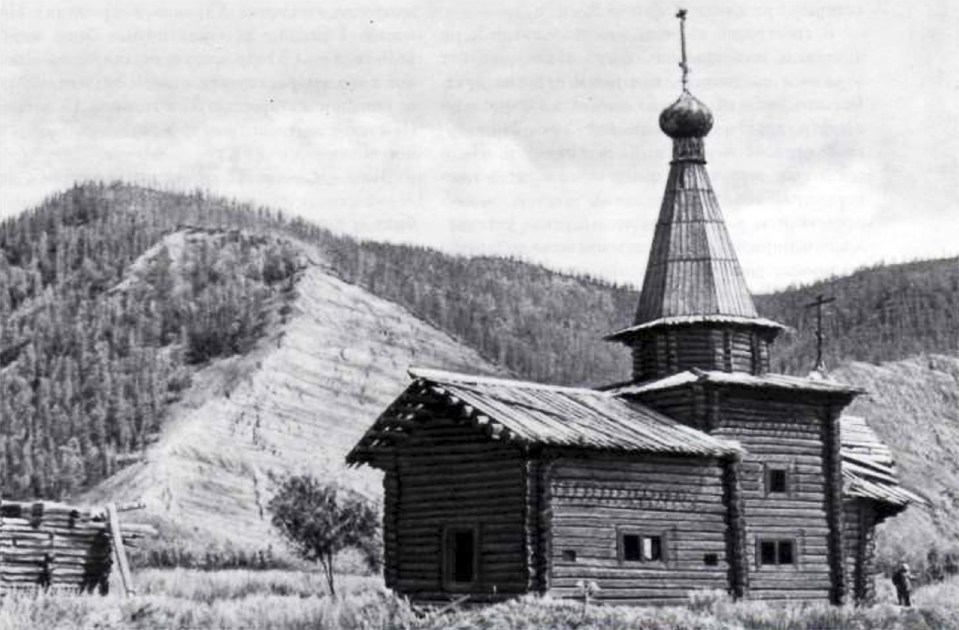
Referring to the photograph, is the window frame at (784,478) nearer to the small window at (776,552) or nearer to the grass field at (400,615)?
the small window at (776,552)

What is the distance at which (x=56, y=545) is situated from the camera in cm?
3158

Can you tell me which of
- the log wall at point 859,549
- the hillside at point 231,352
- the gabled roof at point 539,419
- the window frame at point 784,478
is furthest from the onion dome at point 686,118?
the hillside at point 231,352

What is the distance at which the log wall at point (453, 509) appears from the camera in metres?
28.8

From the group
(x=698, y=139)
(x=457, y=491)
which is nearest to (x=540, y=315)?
(x=698, y=139)

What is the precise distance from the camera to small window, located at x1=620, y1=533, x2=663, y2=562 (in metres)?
30.1

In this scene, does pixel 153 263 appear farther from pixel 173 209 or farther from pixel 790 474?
pixel 790 474

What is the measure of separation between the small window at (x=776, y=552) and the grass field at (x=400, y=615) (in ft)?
5.04

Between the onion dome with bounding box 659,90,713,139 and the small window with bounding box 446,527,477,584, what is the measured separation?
12792 mm

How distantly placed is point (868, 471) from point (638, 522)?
11.3 metres

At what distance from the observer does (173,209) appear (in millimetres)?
92000

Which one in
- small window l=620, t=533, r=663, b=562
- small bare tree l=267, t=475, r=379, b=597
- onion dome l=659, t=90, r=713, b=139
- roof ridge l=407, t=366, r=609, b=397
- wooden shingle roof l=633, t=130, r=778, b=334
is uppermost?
onion dome l=659, t=90, r=713, b=139

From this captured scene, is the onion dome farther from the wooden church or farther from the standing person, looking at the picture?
the standing person

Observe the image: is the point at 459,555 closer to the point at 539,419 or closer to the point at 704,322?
the point at 539,419

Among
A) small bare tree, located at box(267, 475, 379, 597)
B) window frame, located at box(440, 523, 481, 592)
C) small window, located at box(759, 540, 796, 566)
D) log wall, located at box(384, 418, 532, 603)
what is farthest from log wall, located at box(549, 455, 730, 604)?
small bare tree, located at box(267, 475, 379, 597)
